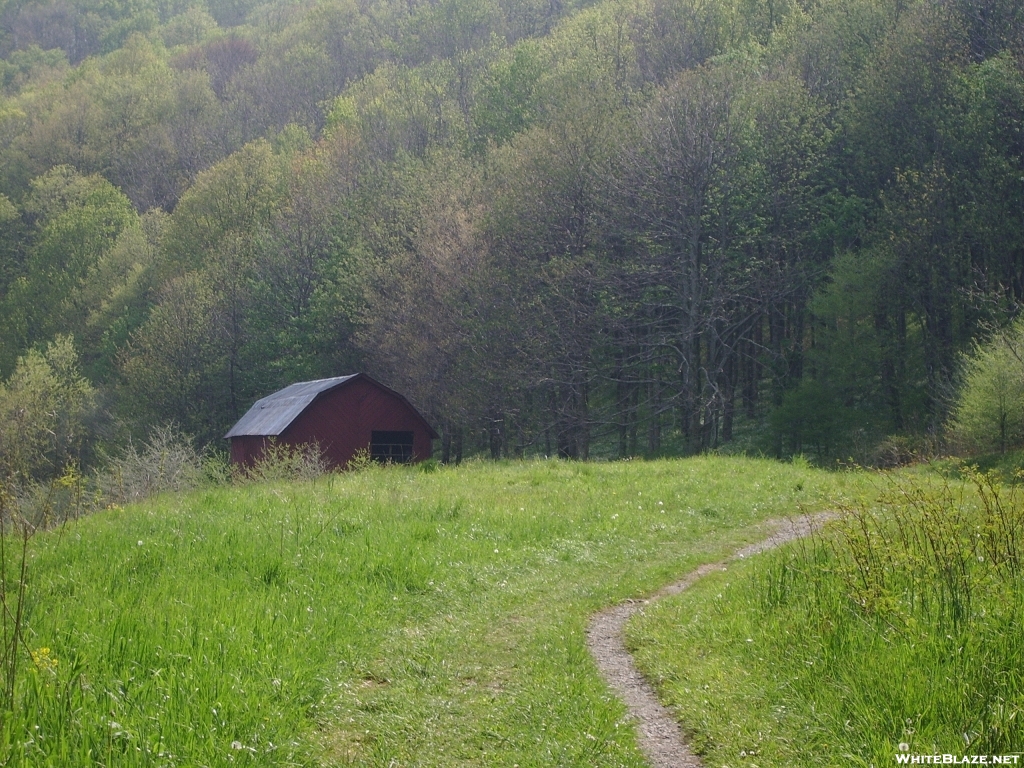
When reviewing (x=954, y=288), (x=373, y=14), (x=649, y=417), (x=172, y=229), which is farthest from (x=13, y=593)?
(x=373, y=14)

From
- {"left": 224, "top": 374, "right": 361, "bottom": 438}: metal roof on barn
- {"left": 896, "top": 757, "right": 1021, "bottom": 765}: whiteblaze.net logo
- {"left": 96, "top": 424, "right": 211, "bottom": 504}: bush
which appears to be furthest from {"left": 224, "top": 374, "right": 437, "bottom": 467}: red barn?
{"left": 896, "top": 757, "right": 1021, "bottom": 765}: whiteblaze.net logo

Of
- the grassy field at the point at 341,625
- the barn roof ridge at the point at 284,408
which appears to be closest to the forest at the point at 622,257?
the barn roof ridge at the point at 284,408

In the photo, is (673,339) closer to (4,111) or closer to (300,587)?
(300,587)

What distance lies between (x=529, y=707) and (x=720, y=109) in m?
28.7

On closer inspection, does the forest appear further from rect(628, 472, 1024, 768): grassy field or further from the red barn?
rect(628, 472, 1024, 768): grassy field

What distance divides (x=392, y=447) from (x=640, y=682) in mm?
28572

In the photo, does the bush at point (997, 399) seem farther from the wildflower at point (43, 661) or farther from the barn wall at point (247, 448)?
the wildflower at point (43, 661)

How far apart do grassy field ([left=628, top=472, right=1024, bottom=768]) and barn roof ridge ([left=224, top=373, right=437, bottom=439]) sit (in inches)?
965

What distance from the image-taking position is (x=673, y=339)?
32656 millimetres

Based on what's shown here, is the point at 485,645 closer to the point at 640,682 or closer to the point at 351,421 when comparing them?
the point at 640,682

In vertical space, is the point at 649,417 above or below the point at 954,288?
below

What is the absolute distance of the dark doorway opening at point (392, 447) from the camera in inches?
1361

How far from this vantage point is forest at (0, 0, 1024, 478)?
3094 centimetres

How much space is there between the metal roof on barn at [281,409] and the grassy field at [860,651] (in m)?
24.5
